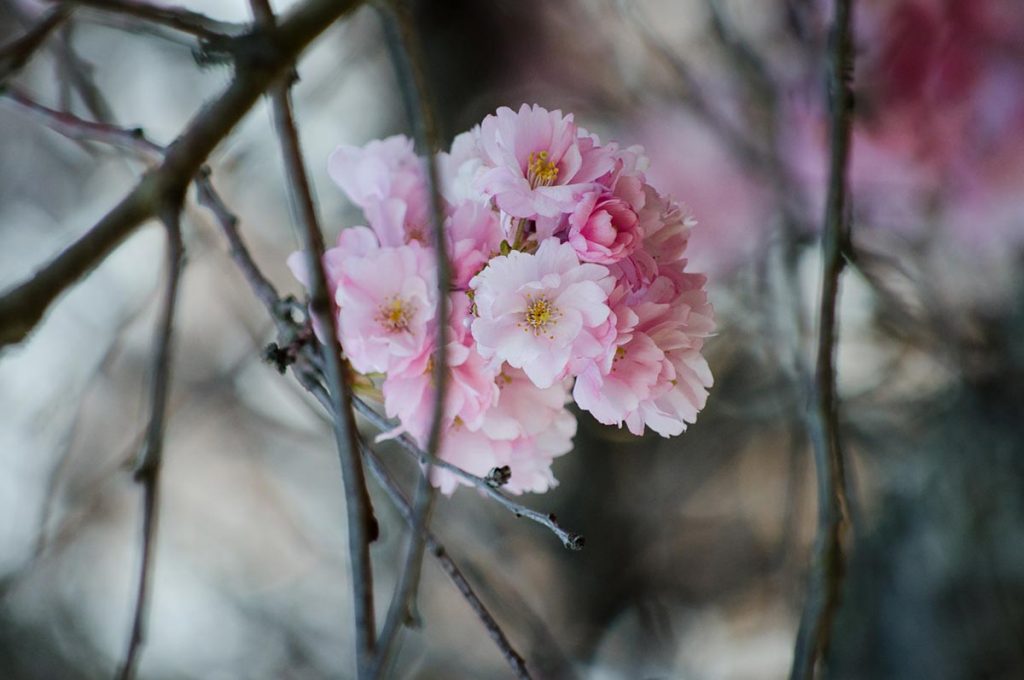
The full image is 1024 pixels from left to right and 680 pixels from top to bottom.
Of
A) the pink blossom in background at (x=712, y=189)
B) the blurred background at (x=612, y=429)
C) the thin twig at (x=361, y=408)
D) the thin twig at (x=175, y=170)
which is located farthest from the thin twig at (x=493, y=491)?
the pink blossom in background at (x=712, y=189)

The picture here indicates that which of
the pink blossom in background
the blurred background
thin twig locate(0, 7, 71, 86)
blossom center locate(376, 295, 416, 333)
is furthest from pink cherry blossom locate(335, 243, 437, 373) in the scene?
the pink blossom in background

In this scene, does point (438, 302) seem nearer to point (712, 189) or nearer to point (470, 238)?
point (470, 238)

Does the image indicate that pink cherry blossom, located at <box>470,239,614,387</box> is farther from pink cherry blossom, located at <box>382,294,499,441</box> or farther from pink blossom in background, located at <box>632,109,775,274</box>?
pink blossom in background, located at <box>632,109,775,274</box>

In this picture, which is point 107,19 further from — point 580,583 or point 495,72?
point 580,583

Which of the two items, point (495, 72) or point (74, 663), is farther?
point (74, 663)

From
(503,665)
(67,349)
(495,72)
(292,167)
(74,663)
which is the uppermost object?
(495,72)

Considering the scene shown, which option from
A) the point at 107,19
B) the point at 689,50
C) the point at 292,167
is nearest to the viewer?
the point at 292,167

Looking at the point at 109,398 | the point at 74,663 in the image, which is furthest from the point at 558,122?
the point at 74,663
